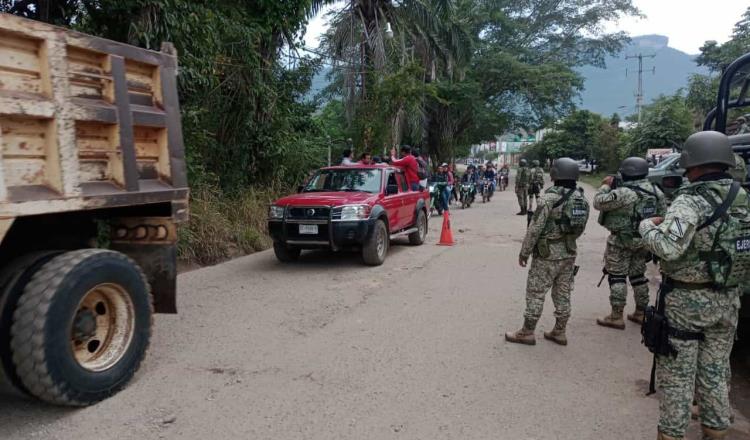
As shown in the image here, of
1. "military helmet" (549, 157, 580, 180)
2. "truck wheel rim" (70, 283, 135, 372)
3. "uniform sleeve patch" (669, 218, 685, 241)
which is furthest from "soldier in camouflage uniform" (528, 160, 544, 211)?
"truck wheel rim" (70, 283, 135, 372)

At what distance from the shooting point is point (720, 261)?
9.70ft

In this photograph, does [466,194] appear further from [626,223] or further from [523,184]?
[626,223]

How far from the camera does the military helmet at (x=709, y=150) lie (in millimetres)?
2998

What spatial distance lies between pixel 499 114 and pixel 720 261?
108 feet

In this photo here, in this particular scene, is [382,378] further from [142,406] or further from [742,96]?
[742,96]

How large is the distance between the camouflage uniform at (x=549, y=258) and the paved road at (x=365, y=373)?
1.42 ft

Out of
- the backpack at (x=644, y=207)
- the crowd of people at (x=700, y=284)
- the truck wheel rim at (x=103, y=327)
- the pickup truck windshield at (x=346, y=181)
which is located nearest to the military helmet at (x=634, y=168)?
the backpack at (x=644, y=207)

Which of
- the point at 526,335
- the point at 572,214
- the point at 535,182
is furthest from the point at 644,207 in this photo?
the point at 535,182

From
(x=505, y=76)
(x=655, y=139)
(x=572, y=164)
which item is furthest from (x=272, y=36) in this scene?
(x=655, y=139)

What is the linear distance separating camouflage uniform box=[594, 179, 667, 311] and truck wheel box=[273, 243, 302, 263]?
4849 mm

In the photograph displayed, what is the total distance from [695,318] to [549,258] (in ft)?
6.39

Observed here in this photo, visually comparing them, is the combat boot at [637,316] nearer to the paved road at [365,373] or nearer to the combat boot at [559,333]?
the paved road at [365,373]

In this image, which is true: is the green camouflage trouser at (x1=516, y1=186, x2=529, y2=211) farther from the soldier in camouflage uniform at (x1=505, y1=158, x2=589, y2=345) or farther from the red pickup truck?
the soldier in camouflage uniform at (x1=505, y1=158, x2=589, y2=345)

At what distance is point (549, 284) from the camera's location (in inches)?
197
